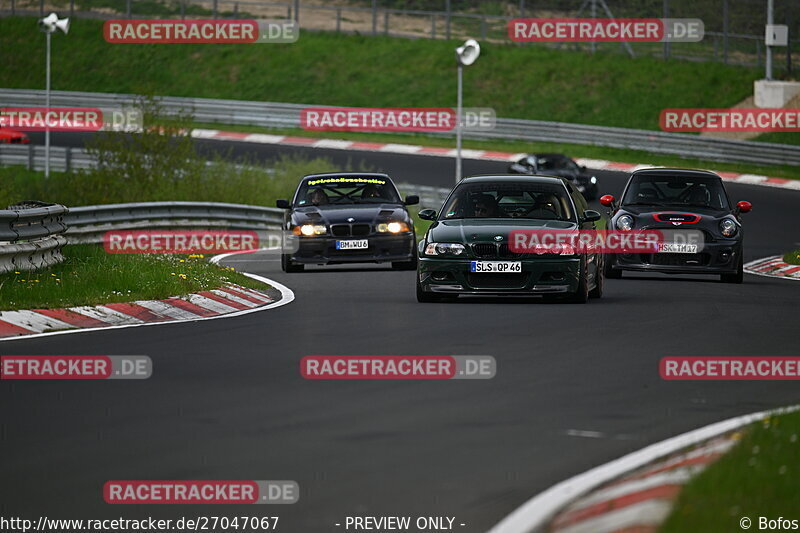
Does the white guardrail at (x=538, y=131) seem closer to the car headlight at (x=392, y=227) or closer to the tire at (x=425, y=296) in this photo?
the car headlight at (x=392, y=227)

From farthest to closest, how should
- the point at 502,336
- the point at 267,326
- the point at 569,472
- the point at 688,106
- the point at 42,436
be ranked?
1. the point at 688,106
2. the point at 267,326
3. the point at 502,336
4. the point at 42,436
5. the point at 569,472

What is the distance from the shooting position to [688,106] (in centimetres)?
5328

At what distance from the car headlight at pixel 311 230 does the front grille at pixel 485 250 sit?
18.7ft

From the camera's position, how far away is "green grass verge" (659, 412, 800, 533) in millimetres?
6195

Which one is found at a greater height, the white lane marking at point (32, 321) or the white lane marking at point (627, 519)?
the white lane marking at point (627, 519)

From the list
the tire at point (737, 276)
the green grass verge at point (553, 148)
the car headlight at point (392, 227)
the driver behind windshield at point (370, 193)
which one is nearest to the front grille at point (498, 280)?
the tire at point (737, 276)

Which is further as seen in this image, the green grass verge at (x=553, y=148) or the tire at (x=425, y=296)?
the green grass verge at (x=553, y=148)

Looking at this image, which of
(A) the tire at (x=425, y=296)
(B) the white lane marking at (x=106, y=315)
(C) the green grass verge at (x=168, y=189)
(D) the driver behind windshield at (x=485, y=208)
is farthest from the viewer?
(C) the green grass verge at (x=168, y=189)

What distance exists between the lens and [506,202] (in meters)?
18.0

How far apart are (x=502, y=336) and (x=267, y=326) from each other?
7.86ft

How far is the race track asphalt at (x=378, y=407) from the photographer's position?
24.9ft

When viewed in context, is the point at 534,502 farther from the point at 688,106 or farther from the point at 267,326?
the point at 688,106

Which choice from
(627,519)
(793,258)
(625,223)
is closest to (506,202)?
(625,223)

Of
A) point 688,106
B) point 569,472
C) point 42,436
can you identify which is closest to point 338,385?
point 42,436
